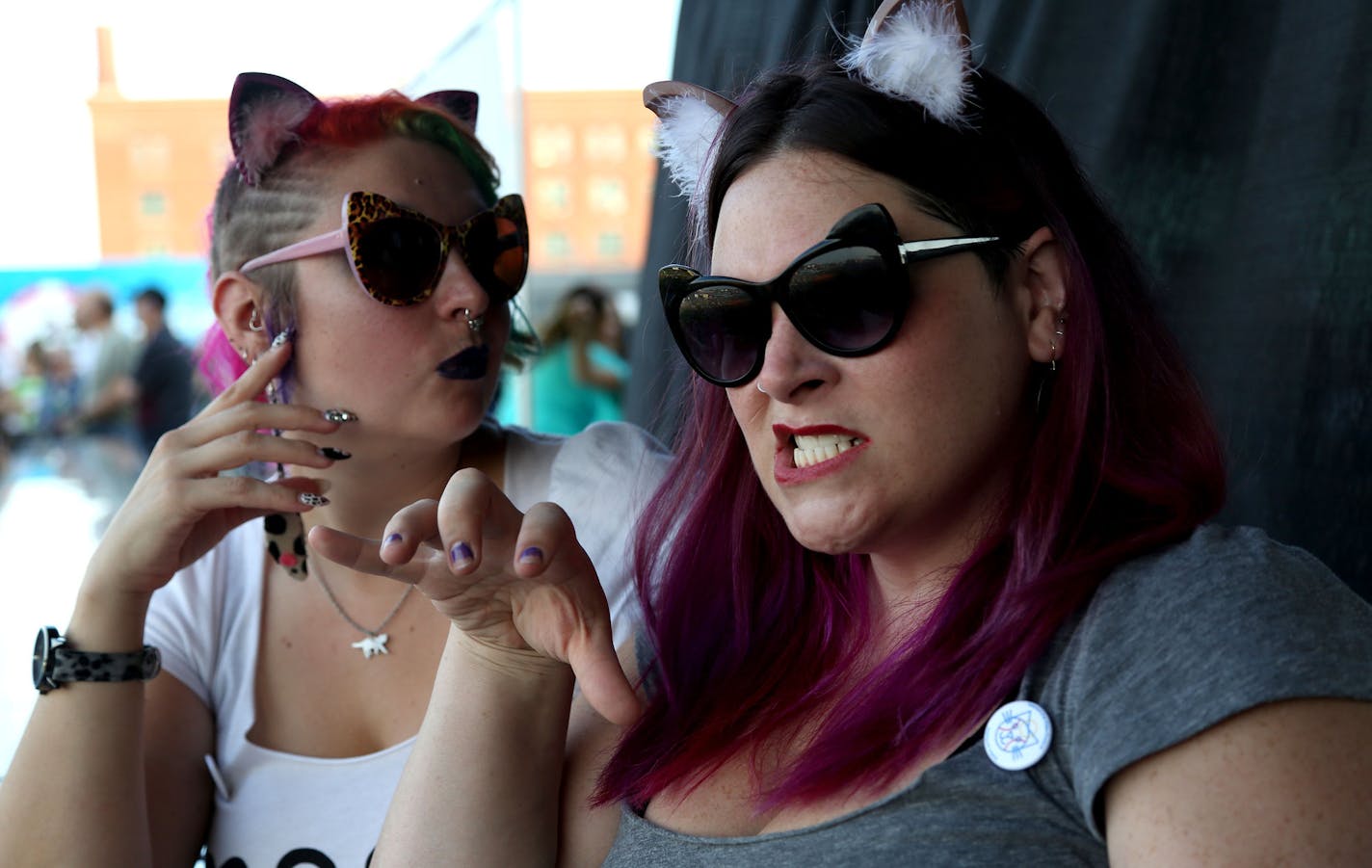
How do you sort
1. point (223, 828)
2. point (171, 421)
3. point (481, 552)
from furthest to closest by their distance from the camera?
point (171, 421) → point (223, 828) → point (481, 552)

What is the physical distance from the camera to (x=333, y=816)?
1.79 m

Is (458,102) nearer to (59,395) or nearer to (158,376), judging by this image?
(158,376)

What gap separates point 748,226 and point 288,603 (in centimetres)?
118

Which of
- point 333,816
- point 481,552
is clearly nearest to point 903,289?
point 481,552

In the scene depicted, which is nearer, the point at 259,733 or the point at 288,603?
the point at 259,733

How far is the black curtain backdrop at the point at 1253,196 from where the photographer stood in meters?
1.63

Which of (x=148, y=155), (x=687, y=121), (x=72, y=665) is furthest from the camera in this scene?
(x=148, y=155)

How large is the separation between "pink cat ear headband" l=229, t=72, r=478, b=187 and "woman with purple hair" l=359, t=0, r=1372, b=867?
0.77 meters

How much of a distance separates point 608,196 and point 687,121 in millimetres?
13561

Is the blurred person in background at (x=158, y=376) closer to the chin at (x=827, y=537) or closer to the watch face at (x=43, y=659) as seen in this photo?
the watch face at (x=43, y=659)

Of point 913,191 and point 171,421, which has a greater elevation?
point 913,191

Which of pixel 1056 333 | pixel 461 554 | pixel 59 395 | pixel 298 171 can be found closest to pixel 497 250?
pixel 298 171

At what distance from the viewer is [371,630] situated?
199cm

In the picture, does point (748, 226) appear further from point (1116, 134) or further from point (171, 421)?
point (171, 421)
